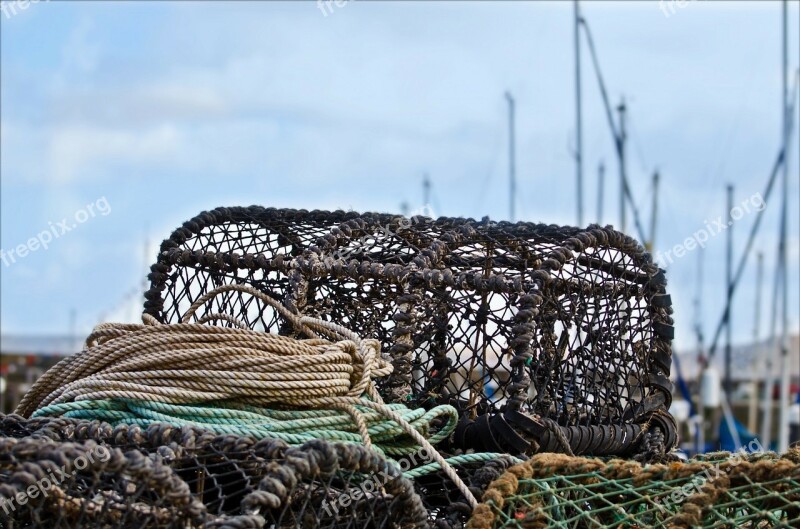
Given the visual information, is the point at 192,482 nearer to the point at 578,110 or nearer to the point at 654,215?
the point at 578,110

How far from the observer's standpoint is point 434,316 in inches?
118

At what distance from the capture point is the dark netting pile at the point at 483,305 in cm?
284

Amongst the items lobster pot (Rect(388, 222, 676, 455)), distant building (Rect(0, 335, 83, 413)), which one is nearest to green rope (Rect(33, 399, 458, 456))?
lobster pot (Rect(388, 222, 676, 455))

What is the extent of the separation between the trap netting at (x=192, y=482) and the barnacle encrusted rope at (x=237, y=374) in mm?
154

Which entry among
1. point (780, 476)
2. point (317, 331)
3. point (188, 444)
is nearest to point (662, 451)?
Answer: point (780, 476)

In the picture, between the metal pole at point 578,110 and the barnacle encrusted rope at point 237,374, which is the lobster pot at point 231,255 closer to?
the barnacle encrusted rope at point 237,374

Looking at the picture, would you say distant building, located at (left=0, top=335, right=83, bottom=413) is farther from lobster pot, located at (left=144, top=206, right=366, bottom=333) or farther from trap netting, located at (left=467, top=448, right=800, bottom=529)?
trap netting, located at (left=467, top=448, right=800, bottom=529)

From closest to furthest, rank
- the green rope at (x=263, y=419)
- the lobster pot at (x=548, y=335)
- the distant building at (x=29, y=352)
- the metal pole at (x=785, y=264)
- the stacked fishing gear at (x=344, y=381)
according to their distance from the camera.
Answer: the stacked fishing gear at (x=344, y=381) < the green rope at (x=263, y=419) < the lobster pot at (x=548, y=335) < the metal pole at (x=785, y=264) < the distant building at (x=29, y=352)

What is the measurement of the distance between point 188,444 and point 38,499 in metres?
0.32

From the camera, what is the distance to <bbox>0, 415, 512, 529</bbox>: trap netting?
1997 mm

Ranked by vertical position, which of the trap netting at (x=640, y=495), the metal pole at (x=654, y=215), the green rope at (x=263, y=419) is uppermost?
the metal pole at (x=654, y=215)

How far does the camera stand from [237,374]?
8.48ft

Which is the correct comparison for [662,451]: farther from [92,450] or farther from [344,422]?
[92,450]

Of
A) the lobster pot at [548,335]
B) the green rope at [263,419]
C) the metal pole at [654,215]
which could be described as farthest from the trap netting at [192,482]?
the metal pole at [654,215]
